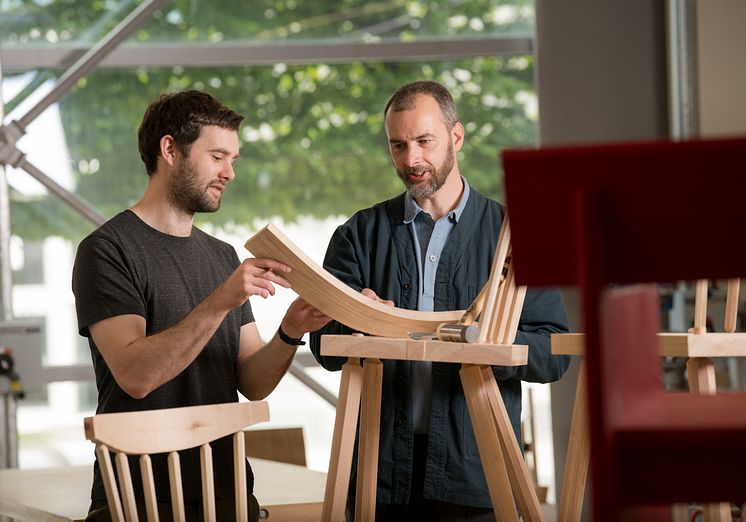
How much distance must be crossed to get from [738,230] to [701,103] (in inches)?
188

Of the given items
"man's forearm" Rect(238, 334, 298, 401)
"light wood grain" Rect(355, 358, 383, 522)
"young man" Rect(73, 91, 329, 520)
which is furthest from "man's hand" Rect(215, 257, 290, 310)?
"man's forearm" Rect(238, 334, 298, 401)

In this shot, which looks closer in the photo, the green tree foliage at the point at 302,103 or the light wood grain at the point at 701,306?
the light wood grain at the point at 701,306

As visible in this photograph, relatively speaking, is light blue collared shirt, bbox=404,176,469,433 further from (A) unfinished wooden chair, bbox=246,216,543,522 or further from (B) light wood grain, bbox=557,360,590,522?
(B) light wood grain, bbox=557,360,590,522

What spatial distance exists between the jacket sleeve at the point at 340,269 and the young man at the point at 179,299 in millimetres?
71

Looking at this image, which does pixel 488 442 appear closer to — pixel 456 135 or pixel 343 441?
pixel 343 441

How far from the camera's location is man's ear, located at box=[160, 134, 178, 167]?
8.66ft

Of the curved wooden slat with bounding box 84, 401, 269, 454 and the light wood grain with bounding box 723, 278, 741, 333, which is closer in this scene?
the curved wooden slat with bounding box 84, 401, 269, 454

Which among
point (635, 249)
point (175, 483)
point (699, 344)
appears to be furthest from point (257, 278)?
point (635, 249)

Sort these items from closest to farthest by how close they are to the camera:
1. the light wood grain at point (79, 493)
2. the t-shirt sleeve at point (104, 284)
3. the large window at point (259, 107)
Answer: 1. the t-shirt sleeve at point (104, 284)
2. the light wood grain at point (79, 493)
3. the large window at point (259, 107)

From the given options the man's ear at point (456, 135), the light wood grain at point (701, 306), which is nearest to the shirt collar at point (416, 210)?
the man's ear at point (456, 135)

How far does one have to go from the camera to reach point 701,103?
5680 mm

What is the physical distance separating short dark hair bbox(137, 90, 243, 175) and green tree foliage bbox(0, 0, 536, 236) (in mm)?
3510

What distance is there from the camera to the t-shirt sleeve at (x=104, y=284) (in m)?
2.40

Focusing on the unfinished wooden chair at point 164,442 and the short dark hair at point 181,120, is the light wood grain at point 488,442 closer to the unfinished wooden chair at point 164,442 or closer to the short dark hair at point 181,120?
the unfinished wooden chair at point 164,442
